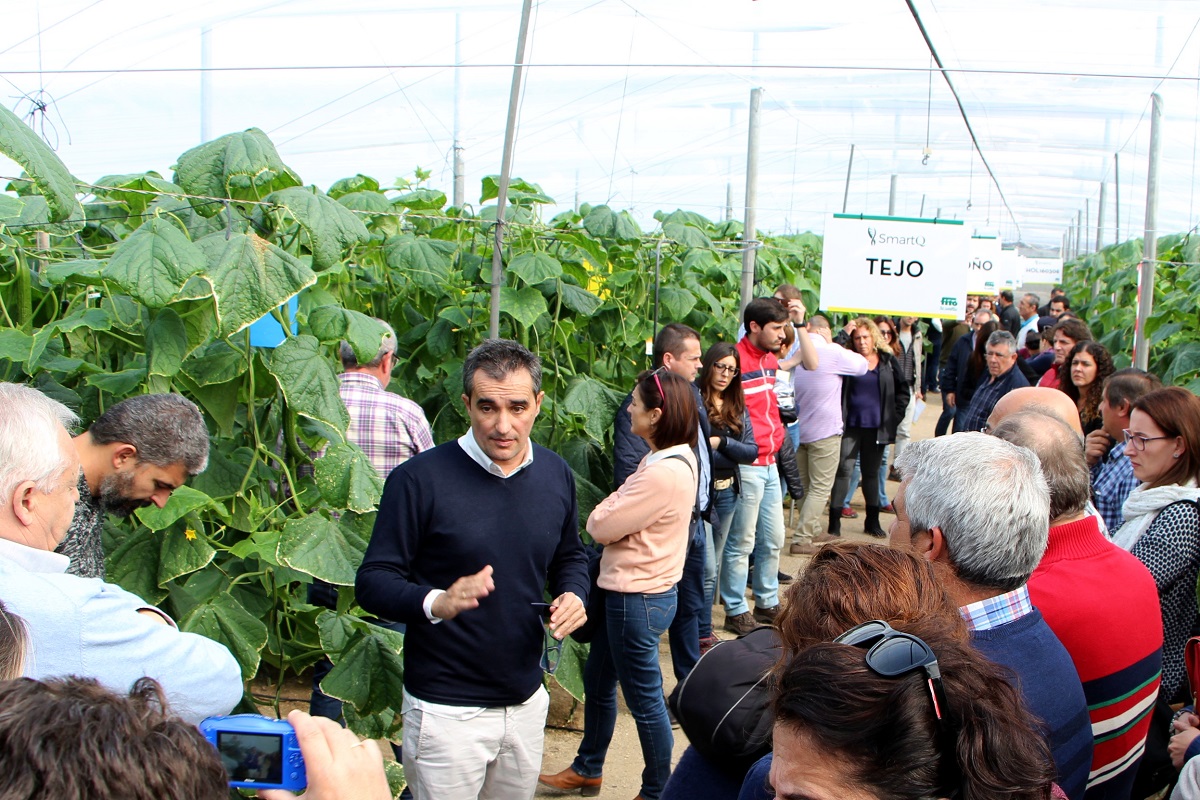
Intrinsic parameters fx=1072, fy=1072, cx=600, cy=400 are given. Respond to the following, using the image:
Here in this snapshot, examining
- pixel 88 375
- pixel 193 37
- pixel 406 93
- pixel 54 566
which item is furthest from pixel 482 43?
pixel 54 566

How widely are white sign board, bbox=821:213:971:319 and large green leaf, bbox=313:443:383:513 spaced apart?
132 inches

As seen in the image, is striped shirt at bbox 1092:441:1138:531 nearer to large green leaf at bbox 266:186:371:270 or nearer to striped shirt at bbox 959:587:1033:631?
striped shirt at bbox 959:587:1033:631

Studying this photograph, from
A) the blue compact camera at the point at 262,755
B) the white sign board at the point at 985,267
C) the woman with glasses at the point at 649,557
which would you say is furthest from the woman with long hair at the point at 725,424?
the white sign board at the point at 985,267

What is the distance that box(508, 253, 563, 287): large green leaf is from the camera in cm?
389

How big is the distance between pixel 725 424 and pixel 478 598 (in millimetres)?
2490

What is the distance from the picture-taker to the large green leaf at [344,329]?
9.27 ft

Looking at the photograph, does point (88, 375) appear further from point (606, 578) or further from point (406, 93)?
point (406, 93)

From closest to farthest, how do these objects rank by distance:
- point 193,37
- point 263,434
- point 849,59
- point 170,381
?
point 170,381 → point 263,434 → point 193,37 → point 849,59

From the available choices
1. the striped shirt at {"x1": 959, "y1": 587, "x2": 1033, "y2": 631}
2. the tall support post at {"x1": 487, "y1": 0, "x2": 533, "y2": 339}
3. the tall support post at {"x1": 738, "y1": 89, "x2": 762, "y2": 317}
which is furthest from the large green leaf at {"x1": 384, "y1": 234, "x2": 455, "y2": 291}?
the striped shirt at {"x1": 959, "y1": 587, "x2": 1033, "y2": 631}

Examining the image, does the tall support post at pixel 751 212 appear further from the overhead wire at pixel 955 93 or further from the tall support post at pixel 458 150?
the tall support post at pixel 458 150

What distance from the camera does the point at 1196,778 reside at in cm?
177

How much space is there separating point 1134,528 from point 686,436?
4.20ft

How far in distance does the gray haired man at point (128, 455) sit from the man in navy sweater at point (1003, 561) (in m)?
1.53

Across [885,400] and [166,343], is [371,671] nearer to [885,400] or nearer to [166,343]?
[166,343]
